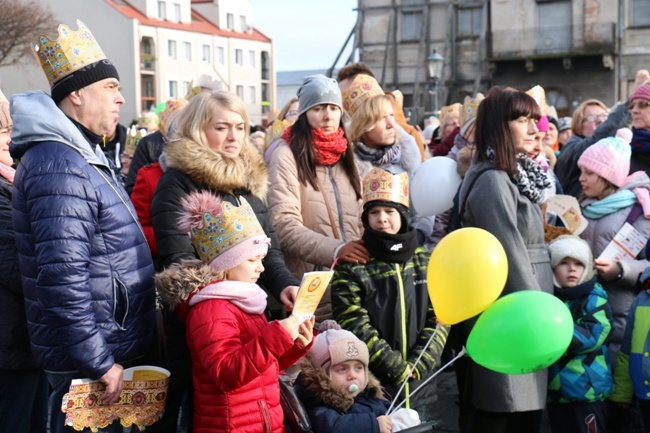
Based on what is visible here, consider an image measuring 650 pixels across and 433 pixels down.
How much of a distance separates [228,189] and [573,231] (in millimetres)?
2348

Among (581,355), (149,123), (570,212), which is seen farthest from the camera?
(149,123)

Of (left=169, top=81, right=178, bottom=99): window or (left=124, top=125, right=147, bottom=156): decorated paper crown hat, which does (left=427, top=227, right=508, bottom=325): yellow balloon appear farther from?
(left=169, top=81, right=178, bottom=99): window

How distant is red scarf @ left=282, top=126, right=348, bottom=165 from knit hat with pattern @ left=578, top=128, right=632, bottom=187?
1.77m

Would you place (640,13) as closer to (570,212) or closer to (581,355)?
(570,212)

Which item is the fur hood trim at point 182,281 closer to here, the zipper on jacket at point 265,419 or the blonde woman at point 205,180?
the blonde woman at point 205,180

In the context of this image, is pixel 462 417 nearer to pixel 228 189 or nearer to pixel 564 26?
pixel 228 189

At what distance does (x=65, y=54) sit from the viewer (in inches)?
143

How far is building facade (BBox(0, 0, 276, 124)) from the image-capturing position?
5066 cm

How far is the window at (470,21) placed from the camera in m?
35.6

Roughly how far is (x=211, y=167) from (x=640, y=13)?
32216 millimetres

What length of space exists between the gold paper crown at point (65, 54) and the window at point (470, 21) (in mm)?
33293

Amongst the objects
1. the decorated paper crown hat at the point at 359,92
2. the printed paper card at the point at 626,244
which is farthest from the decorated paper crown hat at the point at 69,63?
the printed paper card at the point at 626,244

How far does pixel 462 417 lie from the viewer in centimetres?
480

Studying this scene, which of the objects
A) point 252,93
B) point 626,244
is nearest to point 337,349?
point 626,244
